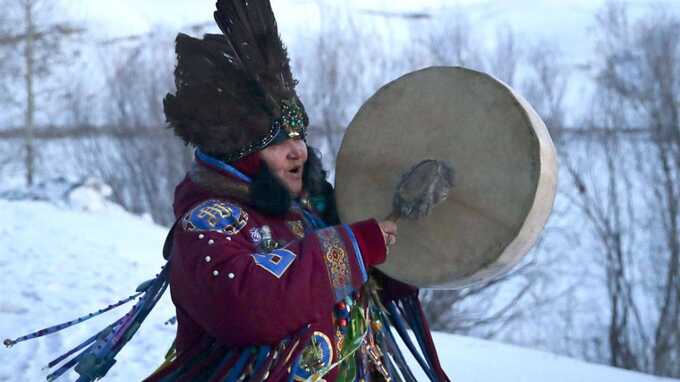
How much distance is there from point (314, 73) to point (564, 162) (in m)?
4.85

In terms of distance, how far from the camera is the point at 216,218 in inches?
58.6

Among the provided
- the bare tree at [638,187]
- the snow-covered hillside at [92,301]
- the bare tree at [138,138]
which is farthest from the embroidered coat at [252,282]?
the bare tree at [138,138]

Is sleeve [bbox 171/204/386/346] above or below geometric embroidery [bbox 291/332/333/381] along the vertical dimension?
above

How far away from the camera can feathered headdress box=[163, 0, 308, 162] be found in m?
1.60

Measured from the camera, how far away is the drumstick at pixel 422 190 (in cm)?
155

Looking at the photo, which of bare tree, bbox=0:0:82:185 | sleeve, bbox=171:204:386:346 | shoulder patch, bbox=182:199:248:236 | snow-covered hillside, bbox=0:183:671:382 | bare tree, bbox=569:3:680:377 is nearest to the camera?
sleeve, bbox=171:204:386:346

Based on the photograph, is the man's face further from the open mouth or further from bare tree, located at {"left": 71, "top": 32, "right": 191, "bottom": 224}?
bare tree, located at {"left": 71, "top": 32, "right": 191, "bottom": 224}

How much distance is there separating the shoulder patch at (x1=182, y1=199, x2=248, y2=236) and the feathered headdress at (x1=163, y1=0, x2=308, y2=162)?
0.14 m

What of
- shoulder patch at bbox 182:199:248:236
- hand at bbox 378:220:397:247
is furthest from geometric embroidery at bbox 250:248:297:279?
hand at bbox 378:220:397:247

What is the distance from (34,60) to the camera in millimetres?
14992

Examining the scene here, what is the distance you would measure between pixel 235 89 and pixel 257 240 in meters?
0.35

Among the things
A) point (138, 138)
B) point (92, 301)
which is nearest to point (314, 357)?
point (92, 301)

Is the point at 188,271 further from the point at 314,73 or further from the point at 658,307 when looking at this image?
the point at 314,73

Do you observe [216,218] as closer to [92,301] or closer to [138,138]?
[92,301]
